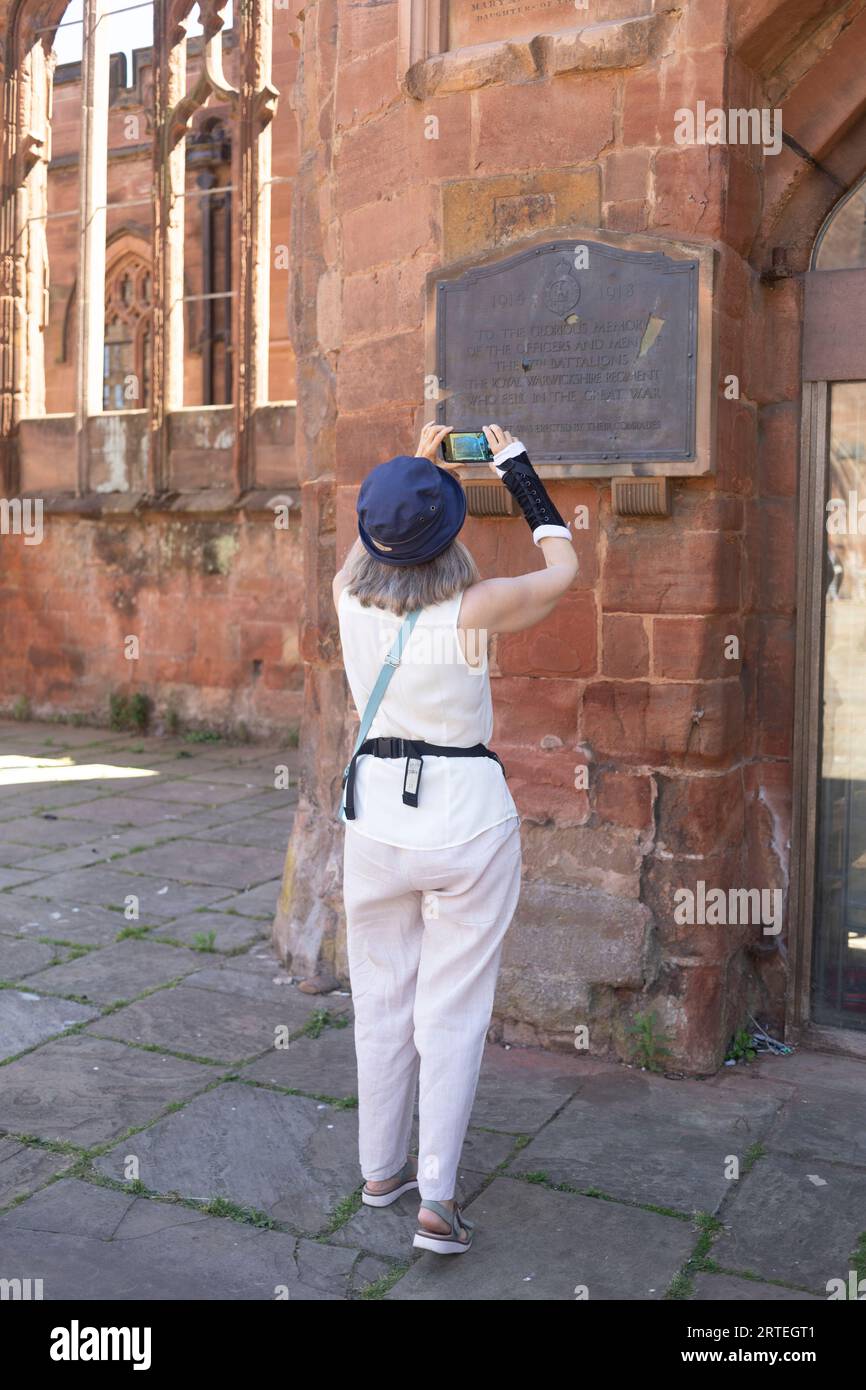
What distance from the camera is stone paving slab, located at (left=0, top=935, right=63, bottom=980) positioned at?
497cm

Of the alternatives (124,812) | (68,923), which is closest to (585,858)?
(68,923)

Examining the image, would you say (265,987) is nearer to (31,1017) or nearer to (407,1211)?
(31,1017)

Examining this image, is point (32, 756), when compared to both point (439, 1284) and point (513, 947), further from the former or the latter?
point (439, 1284)

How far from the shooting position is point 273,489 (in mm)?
10375

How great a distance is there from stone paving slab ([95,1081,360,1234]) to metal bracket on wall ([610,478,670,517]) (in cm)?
190

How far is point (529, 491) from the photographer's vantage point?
3113 mm

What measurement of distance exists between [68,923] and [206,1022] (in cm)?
135

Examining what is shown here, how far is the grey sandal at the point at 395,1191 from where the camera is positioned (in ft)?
10.7

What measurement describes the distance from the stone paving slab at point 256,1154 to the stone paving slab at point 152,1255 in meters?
0.11

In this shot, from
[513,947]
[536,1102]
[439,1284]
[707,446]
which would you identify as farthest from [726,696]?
[439,1284]

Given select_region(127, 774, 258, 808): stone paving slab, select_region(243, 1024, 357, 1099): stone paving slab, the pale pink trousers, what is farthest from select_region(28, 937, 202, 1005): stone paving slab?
select_region(127, 774, 258, 808): stone paving slab

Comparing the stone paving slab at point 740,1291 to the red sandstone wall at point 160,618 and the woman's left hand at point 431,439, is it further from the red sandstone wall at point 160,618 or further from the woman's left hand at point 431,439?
the red sandstone wall at point 160,618

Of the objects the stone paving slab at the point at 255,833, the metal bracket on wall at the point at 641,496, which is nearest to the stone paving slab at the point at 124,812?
the stone paving slab at the point at 255,833

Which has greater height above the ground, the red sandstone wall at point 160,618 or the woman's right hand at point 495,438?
the woman's right hand at point 495,438
